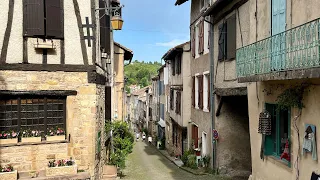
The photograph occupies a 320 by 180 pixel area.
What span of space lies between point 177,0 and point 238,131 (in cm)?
873

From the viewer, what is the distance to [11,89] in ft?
29.6

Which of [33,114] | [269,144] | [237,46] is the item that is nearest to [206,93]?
→ [237,46]

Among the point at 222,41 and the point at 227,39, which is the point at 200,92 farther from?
the point at 227,39

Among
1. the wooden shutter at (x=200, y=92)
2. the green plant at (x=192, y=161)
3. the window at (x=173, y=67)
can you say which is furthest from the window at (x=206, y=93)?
the window at (x=173, y=67)

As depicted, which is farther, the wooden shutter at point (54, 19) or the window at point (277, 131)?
the wooden shutter at point (54, 19)

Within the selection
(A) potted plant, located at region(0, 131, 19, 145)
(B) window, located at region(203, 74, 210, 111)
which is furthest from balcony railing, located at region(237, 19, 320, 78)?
(A) potted plant, located at region(0, 131, 19, 145)

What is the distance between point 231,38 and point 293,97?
5928 mm

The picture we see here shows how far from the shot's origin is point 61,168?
9.00 metres

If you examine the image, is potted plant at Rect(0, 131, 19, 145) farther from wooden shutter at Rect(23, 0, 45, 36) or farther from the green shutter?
the green shutter

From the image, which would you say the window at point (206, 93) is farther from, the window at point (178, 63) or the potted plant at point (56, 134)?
the potted plant at point (56, 134)

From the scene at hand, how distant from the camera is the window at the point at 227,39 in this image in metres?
11.3

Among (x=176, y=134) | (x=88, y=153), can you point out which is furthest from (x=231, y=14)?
(x=176, y=134)

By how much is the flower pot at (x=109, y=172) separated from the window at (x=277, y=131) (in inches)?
273

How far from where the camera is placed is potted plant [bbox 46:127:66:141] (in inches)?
371
